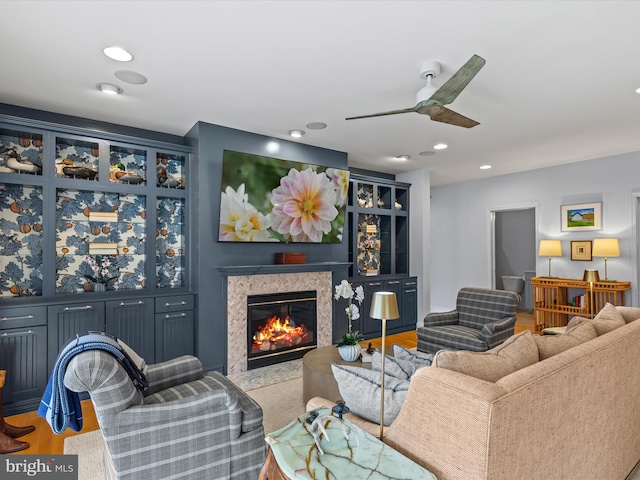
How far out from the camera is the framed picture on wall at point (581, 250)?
18.1 ft

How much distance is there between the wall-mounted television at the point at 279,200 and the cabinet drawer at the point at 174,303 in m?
0.72

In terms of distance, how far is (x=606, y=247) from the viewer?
16.7ft

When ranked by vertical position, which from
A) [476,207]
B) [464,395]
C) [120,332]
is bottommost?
[120,332]

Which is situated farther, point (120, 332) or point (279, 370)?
point (279, 370)

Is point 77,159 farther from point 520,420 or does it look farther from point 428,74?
point 520,420

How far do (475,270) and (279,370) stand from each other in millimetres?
4603

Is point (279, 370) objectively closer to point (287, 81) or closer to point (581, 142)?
point (287, 81)

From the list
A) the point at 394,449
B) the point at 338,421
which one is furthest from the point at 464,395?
the point at 338,421

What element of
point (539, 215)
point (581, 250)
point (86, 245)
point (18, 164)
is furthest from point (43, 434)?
point (539, 215)

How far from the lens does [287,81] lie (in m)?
2.91

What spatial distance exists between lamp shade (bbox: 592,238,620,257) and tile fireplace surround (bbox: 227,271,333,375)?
391 cm

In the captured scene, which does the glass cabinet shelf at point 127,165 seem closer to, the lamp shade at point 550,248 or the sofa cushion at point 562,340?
the sofa cushion at point 562,340

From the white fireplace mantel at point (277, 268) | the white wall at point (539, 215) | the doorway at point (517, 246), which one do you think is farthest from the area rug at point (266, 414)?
the doorway at point (517, 246)

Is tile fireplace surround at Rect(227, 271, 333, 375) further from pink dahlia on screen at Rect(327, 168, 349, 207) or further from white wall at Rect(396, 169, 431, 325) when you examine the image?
white wall at Rect(396, 169, 431, 325)
